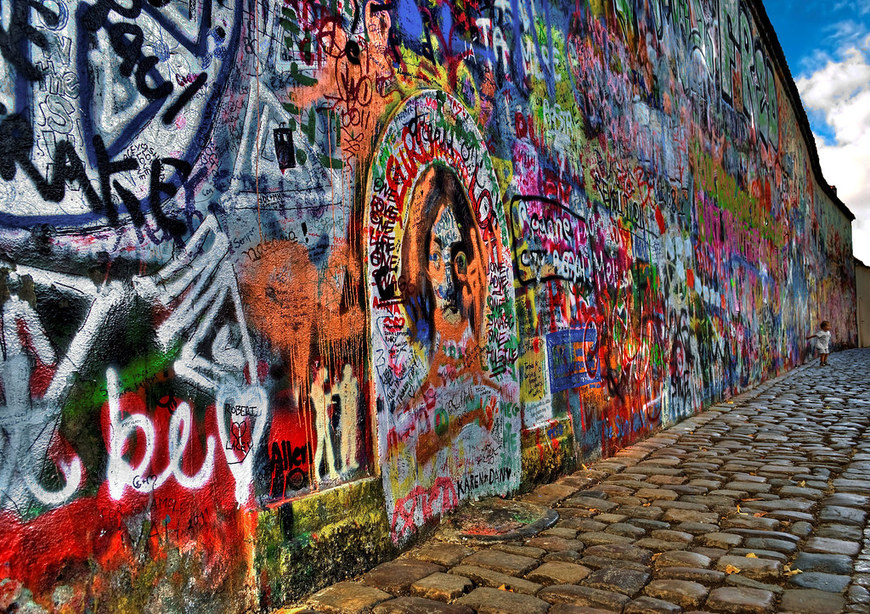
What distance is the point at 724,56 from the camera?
12844 millimetres

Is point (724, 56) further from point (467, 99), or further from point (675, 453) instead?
point (467, 99)

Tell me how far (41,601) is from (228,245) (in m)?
1.48

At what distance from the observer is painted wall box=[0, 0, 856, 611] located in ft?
7.75

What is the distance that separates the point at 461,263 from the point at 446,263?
0.19 meters

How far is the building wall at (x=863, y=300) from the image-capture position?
32875mm

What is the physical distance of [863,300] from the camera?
3344 cm

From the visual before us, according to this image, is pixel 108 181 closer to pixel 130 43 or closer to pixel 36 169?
pixel 36 169

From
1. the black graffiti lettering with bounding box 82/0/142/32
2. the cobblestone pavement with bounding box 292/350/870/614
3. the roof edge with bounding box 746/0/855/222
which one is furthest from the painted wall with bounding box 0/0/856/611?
the roof edge with bounding box 746/0/855/222

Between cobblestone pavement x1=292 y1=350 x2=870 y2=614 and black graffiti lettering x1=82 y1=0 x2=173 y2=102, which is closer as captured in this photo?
black graffiti lettering x1=82 y1=0 x2=173 y2=102

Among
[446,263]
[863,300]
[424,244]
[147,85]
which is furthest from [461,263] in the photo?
[863,300]

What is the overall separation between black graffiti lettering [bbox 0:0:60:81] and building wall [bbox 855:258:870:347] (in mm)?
37086

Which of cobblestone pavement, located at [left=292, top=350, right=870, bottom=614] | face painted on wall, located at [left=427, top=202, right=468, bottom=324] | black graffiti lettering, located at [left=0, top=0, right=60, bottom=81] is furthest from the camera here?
face painted on wall, located at [left=427, top=202, right=468, bottom=324]

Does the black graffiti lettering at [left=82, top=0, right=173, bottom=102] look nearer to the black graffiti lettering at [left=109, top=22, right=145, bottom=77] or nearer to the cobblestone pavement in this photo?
the black graffiti lettering at [left=109, top=22, right=145, bottom=77]

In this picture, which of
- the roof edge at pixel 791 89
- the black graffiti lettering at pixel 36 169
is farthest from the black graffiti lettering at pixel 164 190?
the roof edge at pixel 791 89
